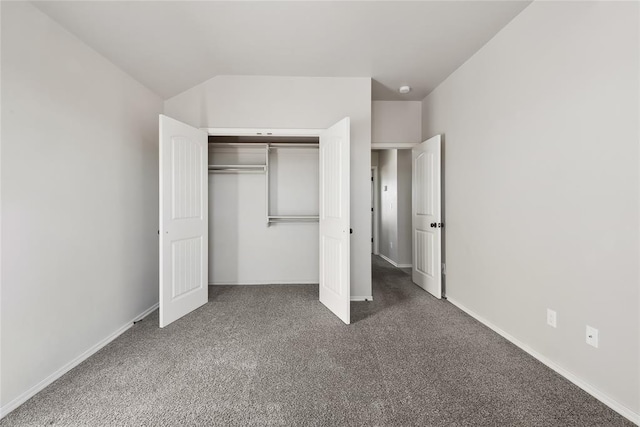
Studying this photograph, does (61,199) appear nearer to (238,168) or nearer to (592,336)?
(238,168)

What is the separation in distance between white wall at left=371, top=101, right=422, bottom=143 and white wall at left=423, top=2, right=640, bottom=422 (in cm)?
113

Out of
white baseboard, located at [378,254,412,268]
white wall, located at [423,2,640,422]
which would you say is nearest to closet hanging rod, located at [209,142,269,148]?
white wall, located at [423,2,640,422]

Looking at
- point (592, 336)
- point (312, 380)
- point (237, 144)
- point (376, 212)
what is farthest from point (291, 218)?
point (376, 212)

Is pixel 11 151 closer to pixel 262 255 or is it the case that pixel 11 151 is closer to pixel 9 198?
pixel 9 198

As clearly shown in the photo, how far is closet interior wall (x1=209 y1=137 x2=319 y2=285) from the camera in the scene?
152 inches

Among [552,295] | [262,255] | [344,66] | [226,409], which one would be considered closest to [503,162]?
[552,295]

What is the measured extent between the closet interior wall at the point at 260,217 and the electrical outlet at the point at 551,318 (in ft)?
8.47

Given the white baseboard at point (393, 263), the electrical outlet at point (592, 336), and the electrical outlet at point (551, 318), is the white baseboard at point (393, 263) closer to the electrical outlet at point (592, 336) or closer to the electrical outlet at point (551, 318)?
the electrical outlet at point (551, 318)

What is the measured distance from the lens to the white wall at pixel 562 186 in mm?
1465

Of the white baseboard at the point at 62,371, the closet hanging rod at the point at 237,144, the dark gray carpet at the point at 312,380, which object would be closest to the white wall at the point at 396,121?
the closet hanging rod at the point at 237,144

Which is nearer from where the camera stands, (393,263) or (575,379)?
(575,379)

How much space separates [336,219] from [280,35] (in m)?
1.72

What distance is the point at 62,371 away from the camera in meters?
1.85

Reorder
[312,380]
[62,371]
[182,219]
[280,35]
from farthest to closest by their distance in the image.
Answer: [182,219] → [280,35] → [62,371] → [312,380]
